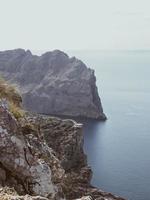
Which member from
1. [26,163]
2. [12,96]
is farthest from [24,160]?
[12,96]

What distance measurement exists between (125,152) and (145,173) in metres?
33.7

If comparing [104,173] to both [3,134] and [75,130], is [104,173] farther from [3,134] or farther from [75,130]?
[3,134]

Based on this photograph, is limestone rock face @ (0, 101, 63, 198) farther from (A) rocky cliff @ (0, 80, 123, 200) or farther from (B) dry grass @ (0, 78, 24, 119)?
(B) dry grass @ (0, 78, 24, 119)

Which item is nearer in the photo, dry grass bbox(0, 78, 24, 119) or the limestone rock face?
the limestone rock face

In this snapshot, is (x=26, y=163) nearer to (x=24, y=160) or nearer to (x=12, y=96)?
(x=24, y=160)

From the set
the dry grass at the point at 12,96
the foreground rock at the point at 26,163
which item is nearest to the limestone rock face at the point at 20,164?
the foreground rock at the point at 26,163

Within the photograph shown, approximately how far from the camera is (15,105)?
24.5 meters

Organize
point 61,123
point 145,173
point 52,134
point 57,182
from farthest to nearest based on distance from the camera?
point 145,173 < point 61,123 < point 52,134 < point 57,182

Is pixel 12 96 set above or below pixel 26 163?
above

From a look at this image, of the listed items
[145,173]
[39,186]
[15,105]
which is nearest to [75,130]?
[15,105]

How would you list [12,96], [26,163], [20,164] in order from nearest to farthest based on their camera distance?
[20,164] → [26,163] → [12,96]

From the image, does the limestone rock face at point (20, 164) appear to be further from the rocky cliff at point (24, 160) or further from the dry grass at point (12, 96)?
the dry grass at point (12, 96)

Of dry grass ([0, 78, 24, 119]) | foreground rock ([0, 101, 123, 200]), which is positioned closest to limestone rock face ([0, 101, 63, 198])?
foreground rock ([0, 101, 123, 200])

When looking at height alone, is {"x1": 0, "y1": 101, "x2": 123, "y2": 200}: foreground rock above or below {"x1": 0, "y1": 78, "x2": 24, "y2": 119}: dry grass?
below
